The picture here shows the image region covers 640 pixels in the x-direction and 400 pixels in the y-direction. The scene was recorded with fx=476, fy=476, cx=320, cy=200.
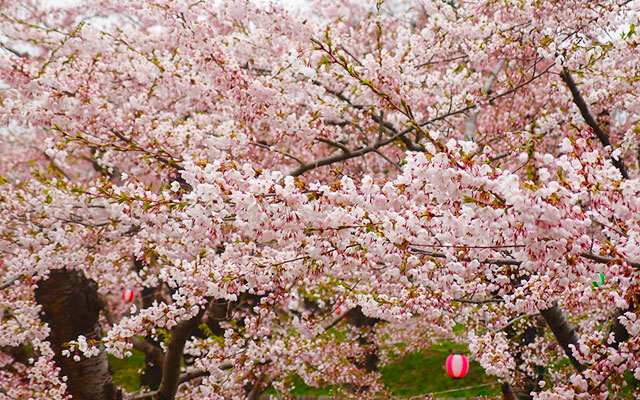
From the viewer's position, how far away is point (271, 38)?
669 centimetres

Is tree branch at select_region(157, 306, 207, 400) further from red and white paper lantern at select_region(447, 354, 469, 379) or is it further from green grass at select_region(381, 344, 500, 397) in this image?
green grass at select_region(381, 344, 500, 397)

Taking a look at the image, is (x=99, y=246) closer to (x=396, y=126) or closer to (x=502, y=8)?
(x=396, y=126)

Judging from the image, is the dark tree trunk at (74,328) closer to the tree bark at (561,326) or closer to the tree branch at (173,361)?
the tree branch at (173,361)

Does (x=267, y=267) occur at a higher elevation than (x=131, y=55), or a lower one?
lower

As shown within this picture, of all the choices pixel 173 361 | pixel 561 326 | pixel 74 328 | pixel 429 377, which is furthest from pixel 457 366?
pixel 74 328

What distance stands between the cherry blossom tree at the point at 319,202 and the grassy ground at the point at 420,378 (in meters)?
1.50

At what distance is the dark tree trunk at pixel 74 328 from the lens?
5566 mm

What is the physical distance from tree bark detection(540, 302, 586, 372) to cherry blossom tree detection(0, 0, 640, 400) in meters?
0.02

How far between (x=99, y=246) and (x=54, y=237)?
0.48 meters

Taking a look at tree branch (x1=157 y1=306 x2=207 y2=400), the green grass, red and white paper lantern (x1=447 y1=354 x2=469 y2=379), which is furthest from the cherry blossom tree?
the green grass

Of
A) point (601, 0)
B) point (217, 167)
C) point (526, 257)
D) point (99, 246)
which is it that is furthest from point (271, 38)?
point (526, 257)

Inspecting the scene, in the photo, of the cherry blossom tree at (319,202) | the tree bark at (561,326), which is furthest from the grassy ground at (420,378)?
the tree bark at (561,326)

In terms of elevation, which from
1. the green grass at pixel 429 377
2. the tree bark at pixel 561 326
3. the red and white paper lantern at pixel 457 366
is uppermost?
the green grass at pixel 429 377

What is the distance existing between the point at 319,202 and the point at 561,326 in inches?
128
